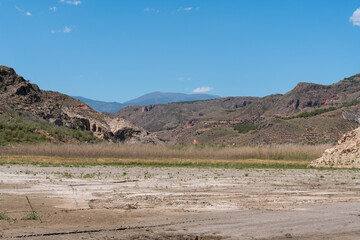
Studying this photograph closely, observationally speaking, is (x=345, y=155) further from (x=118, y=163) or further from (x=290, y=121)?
(x=290, y=121)

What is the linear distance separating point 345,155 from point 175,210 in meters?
25.5

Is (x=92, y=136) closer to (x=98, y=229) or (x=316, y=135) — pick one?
(x=316, y=135)

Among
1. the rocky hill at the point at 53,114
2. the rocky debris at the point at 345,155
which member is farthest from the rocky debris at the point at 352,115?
the rocky debris at the point at 345,155

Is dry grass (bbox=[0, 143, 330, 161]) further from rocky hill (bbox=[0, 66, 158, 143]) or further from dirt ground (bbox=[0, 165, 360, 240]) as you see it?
dirt ground (bbox=[0, 165, 360, 240])

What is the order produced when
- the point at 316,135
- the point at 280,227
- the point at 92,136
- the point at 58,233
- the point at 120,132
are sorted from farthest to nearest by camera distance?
the point at 316,135 → the point at 120,132 → the point at 92,136 → the point at 280,227 → the point at 58,233

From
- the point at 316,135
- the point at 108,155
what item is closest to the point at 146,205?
the point at 108,155

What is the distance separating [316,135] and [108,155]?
5096 cm

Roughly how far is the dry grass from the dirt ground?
22387 millimetres

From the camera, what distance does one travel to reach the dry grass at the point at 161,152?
41.0m

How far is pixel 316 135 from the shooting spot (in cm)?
8162

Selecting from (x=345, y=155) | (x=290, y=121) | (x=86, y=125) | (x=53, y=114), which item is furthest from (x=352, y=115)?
(x=345, y=155)

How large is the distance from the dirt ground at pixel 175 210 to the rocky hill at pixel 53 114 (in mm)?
43314

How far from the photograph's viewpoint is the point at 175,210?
12.2 metres

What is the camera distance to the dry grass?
41.0m
